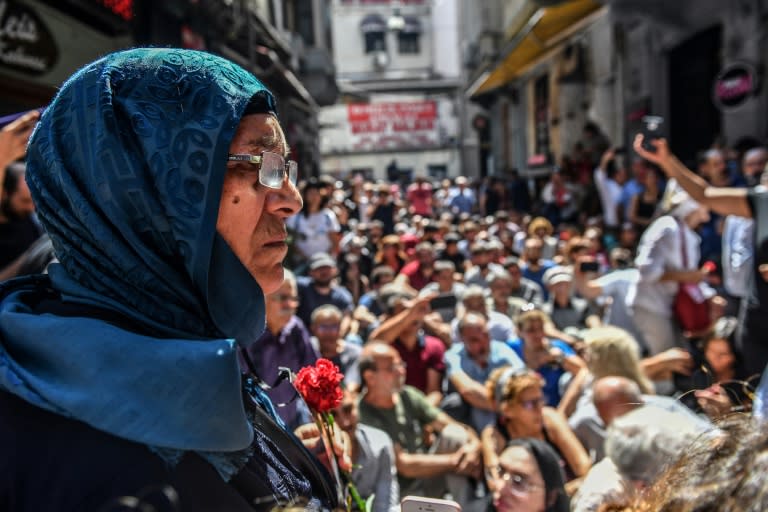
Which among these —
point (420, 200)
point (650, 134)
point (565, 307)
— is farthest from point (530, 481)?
point (420, 200)

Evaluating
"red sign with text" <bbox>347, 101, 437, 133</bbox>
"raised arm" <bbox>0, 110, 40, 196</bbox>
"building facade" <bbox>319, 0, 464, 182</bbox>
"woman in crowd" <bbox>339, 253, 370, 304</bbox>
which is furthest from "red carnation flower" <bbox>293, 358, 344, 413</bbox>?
"red sign with text" <bbox>347, 101, 437, 133</bbox>

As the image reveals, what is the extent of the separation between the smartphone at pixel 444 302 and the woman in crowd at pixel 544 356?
1597mm

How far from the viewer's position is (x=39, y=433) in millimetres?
934

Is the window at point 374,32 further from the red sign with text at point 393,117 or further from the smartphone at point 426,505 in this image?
→ the smartphone at point 426,505

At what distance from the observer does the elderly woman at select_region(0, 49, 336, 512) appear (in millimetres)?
932

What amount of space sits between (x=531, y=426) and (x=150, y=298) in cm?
278

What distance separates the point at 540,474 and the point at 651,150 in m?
2.08

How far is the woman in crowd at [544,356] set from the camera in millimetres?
4641

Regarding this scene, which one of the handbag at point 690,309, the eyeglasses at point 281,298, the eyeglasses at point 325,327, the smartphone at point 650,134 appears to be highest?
the smartphone at point 650,134

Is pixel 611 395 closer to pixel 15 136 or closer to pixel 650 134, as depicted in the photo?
pixel 650 134

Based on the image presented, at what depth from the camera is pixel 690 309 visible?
523cm

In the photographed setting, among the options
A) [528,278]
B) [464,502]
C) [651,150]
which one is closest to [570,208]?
[528,278]

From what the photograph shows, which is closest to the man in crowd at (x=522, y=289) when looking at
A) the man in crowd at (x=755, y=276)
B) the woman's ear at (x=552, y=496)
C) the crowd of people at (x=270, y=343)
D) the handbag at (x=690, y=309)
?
the crowd of people at (x=270, y=343)

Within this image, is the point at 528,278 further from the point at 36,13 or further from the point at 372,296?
the point at 36,13
